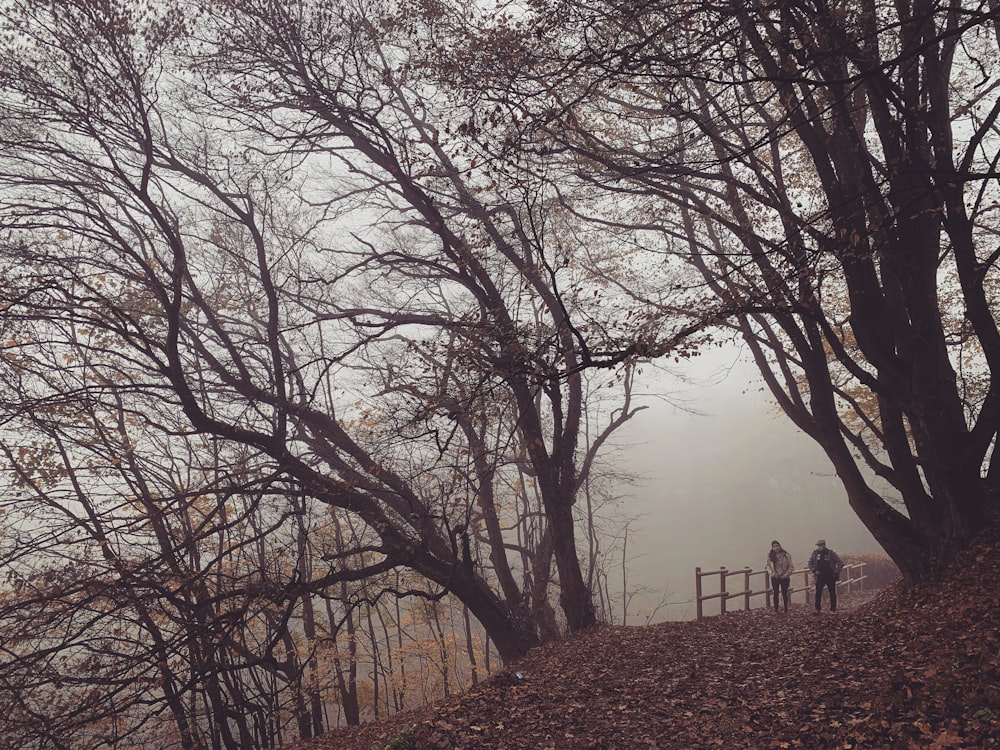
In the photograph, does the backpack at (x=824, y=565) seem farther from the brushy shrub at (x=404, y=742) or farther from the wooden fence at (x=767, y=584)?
the brushy shrub at (x=404, y=742)

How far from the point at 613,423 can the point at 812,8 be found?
33.5 feet

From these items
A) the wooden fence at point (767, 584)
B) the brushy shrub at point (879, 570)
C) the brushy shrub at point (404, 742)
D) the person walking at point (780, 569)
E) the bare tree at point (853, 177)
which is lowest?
the brushy shrub at point (879, 570)

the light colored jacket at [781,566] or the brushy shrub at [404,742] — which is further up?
the brushy shrub at [404,742]

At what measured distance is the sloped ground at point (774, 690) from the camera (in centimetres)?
457

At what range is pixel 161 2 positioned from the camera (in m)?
8.39

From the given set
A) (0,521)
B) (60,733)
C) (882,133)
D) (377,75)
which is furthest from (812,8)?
(0,521)

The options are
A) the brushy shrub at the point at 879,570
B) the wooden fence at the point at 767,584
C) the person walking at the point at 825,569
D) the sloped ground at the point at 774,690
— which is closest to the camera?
the sloped ground at the point at 774,690

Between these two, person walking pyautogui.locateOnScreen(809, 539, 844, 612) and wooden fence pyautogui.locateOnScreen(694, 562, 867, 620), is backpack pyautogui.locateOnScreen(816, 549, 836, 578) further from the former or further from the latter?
wooden fence pyautogui.locateOnScreen(694, 562, 867, 620)

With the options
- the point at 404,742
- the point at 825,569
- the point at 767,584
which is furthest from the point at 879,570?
the point at 404,742

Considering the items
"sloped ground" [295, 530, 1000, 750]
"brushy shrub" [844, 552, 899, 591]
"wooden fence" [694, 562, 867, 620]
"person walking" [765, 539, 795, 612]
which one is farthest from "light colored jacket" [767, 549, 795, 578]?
"brushy shrub" [844, 552, 899, 591]

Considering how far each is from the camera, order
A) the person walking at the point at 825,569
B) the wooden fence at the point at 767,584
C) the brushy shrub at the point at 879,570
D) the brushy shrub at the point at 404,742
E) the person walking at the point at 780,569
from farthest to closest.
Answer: the brushy shrub at the point at 879,570 < the wooden fence at the point at 767,584 < the person walking at the point at 780,569 < the person walking at the point at 825,569 < the brushy shrub at the point at 404,742

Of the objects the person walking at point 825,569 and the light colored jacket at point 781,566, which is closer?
the person walking at point 825,569

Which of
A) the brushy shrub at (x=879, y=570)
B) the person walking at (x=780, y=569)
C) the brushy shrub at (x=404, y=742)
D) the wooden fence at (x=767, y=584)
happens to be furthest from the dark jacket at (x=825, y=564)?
the brushy shrub at (x=879, y=570)

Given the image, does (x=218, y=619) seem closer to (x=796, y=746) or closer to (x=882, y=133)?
(x=796, y=746)
